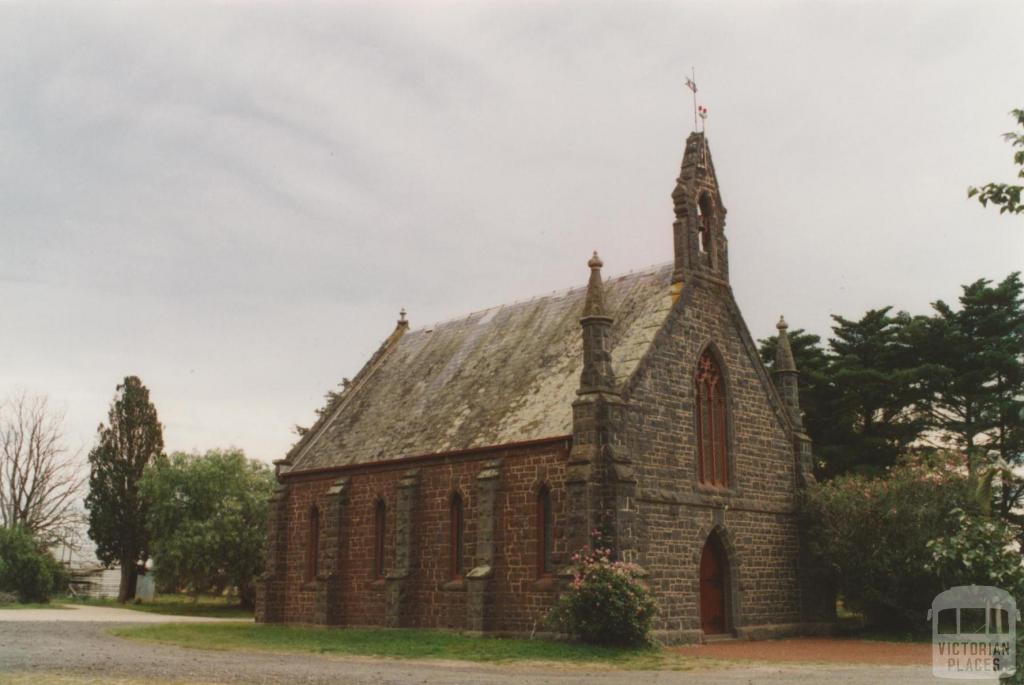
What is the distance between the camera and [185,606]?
61406 mm

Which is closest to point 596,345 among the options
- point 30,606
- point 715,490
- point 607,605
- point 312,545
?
point 715,490

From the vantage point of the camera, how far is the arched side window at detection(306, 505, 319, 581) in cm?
3640

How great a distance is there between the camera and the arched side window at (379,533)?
3356 cm

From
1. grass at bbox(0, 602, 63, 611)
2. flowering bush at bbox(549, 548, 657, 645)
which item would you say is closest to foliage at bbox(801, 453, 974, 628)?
flowering bush at bbox(549, 548, 657, 645)

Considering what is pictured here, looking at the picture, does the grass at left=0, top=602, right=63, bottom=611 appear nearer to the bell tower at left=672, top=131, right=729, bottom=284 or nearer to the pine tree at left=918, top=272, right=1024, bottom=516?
the bell tower at left=672, top=131, right=729, bottom=284

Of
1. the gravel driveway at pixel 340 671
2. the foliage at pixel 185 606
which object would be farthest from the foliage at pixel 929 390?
the foliage at pixel 185 606

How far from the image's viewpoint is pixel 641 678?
17953 mm

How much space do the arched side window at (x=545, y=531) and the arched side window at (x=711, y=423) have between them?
4.84 meters

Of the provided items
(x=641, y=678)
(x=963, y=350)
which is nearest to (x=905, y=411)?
(x=963, y=350)

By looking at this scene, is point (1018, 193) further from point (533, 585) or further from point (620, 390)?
point (533, 585)

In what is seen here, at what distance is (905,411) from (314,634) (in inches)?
1157

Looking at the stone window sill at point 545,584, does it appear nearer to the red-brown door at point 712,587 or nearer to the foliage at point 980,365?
the red-brown door at point 712,587

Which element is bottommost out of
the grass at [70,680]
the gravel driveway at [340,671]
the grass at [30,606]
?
the grass at [30,606]

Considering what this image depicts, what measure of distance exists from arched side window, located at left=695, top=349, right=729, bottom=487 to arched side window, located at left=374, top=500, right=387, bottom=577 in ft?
36.0
